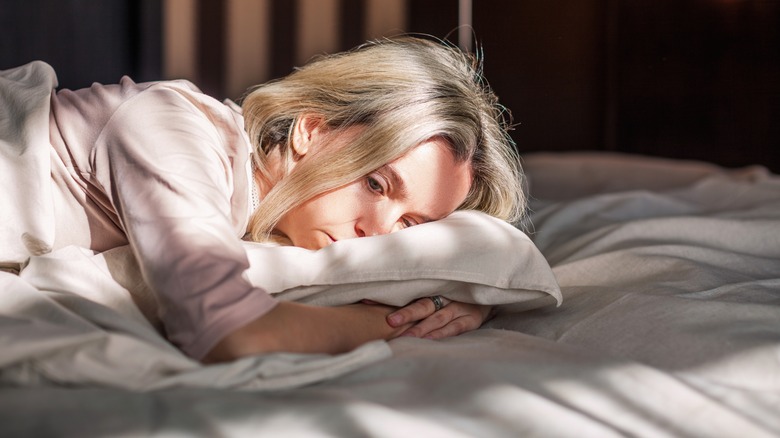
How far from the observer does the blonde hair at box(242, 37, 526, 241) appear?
4.23 ft

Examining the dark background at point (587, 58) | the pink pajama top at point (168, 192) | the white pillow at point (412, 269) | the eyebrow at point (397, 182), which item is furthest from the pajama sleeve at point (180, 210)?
the dark background at point (587, 58)

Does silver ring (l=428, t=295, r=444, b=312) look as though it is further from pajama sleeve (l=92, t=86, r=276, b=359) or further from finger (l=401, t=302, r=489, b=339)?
pajama sleeve (l=92, t=86, r=276, b=359)

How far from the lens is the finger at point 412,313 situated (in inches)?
44.3

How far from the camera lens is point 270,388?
86 cm

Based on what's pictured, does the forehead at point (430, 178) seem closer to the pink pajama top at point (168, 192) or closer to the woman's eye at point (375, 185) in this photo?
the woman's eye at point (375, 185)

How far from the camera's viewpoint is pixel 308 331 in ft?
3.21

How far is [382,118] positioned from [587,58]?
2.08m

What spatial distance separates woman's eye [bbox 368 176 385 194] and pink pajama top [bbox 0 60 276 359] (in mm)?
181

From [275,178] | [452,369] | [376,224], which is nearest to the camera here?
[452,369]

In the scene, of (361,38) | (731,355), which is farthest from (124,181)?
(361,38)

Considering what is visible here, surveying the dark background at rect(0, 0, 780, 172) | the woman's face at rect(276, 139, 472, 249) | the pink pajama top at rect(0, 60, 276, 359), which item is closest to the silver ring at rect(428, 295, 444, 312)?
the woman's face at rect(276, 139, 472, 249)

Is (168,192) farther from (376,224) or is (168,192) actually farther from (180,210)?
(376,224)

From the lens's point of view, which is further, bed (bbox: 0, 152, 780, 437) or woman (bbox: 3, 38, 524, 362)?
woman (bbox: 3, 38, 524, 362)

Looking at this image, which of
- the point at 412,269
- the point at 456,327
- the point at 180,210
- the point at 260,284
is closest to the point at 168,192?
the point at 180,210
